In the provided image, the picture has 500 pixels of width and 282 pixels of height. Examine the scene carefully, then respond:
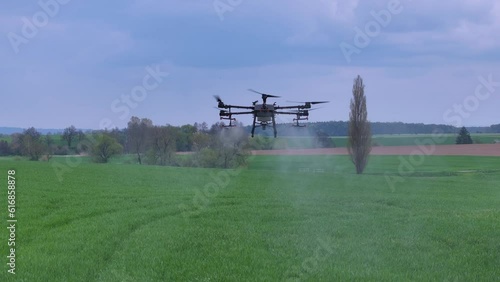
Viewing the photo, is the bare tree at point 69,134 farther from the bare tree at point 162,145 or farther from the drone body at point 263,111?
the drone body at point 263,111

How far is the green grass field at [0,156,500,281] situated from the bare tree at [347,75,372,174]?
31.4 m

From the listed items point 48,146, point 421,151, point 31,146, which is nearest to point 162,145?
point 31,146

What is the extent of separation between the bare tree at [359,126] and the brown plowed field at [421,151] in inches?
146

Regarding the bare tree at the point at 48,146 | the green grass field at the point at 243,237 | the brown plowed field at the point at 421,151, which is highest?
the bare tree at the point at 48,146

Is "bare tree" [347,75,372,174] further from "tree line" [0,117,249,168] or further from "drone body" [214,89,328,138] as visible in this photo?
"drone body" [214,89,328,138]

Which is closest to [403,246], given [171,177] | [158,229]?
[158,229]

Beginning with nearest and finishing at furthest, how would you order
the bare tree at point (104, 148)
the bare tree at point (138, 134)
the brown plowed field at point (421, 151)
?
the brown plowed field at point (421, 151) < the bare tree at point (138, 134) < the bare tree at point (104, 148)

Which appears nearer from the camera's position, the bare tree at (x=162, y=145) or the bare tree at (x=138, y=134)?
the bare tree at (x=162, y=145)

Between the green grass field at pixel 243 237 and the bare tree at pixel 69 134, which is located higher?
the bare tree at pixel 69 134

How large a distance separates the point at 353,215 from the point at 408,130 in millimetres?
59580

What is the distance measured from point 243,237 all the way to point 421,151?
216 ft

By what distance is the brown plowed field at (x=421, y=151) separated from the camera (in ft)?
213

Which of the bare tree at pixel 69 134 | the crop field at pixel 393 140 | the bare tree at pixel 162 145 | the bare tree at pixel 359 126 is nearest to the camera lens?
the bare tree at pixel 359 126

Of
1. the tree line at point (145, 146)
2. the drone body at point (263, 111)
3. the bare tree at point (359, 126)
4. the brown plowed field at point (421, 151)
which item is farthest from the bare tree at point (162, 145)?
the drone body at point (263, 111)
